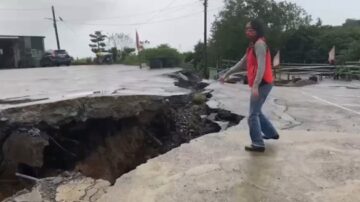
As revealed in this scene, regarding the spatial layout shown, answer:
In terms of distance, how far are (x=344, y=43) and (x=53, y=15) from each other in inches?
1443

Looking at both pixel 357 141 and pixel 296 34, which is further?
pixel 296 34

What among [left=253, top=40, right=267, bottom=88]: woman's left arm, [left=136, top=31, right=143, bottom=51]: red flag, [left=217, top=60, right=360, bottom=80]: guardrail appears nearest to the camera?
[left=253, top=40, right=267, bottom=88]: woman's left arm

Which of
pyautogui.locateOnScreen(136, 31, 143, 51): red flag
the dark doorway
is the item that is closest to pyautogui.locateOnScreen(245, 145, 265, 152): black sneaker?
pyautogui.locateOnScreen(136, 31, 143, 51): red flag

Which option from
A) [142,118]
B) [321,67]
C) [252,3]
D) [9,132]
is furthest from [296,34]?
[9,132]

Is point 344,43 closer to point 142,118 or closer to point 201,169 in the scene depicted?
point 142,118

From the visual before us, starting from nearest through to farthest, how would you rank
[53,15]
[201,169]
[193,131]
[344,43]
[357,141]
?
[201,169], [357,141], [193,131], [344,43], [53,15]

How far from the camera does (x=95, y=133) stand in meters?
9.37

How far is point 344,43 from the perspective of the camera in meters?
40.8

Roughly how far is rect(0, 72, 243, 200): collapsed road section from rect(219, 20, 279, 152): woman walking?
2394mm

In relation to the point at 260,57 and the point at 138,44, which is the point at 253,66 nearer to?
the point at 260,57

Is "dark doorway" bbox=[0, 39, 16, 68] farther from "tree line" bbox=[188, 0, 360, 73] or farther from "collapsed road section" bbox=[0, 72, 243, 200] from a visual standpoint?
"collapsed road section" bbox=[0, 72, 243, 200]

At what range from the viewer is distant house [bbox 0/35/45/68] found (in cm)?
4325

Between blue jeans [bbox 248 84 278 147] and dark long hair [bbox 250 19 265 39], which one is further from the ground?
dark long hair [bbox 250 19 265 39]

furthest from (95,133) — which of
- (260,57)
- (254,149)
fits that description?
(260,57)
